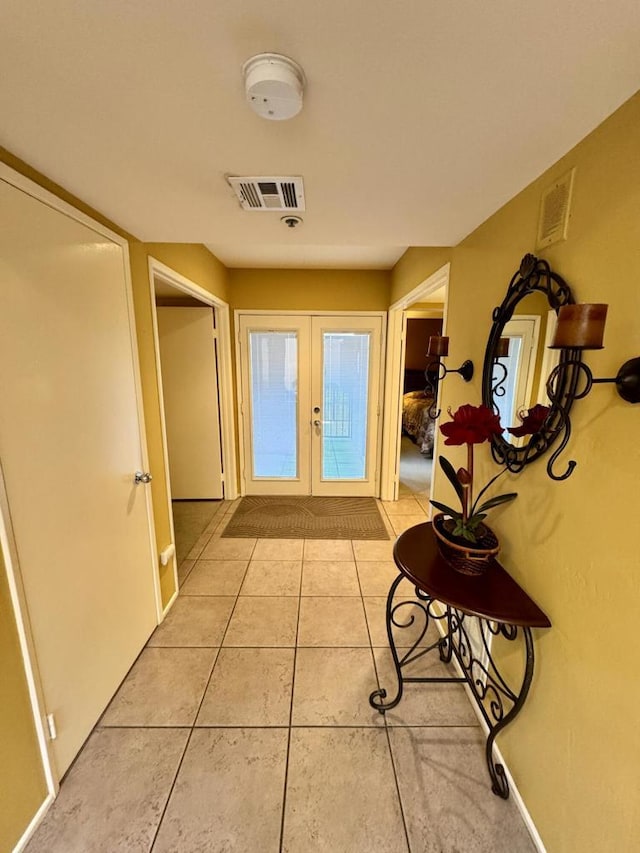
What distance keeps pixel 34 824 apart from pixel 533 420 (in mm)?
2084

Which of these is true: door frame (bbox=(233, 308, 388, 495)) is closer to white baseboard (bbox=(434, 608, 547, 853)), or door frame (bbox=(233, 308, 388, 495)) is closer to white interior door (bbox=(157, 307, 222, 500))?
white interior door (bbox=(157, 307, 222, 500))

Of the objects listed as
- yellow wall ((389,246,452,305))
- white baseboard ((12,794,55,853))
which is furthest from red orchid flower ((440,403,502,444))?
white baseboard ((12,794,55,853))

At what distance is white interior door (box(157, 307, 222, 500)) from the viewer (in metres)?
3.28

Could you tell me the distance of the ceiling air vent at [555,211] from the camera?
97 cm

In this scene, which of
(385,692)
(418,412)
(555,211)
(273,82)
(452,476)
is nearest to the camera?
(273,82)

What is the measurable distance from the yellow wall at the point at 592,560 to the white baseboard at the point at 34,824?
5.32 ft

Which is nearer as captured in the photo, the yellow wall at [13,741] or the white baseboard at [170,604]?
the yellow wall at [13,741]

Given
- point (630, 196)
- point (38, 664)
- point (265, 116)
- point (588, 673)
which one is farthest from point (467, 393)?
point (38, 664)

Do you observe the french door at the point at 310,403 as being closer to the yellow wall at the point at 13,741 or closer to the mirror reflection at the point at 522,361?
the mirror reflection at the point at 522,361

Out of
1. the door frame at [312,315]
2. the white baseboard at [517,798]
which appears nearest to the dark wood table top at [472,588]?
the white baseboard at [517,798]

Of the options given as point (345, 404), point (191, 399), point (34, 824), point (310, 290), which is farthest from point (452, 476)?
point (191, 399)

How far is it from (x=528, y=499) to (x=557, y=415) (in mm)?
331

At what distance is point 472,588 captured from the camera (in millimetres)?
1167

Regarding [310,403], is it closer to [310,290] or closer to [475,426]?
[310,290]
